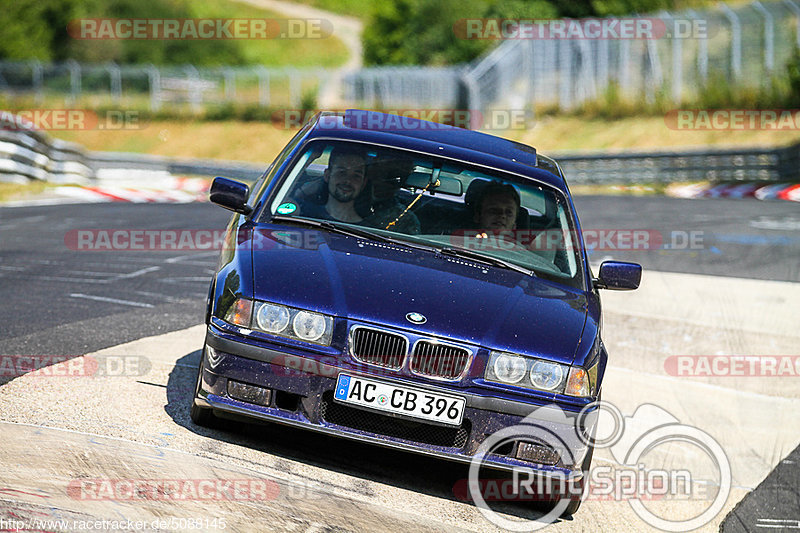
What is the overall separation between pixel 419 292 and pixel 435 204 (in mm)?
1036

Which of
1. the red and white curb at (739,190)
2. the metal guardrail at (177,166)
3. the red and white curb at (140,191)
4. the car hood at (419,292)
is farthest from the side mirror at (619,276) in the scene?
the metal guardrail at (177,166)

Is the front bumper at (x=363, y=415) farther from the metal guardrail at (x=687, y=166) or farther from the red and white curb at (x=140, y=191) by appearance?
the metal guardrail at (x=687, y=166)

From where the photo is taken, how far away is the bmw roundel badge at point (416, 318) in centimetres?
459

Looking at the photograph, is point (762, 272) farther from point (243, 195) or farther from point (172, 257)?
point (243, 195)

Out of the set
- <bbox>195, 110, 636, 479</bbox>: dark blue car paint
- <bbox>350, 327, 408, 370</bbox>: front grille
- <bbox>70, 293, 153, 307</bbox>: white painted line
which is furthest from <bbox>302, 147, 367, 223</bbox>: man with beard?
<bbox>70, 293, 153, 307</bbox>: white painted line

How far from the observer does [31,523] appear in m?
3.65

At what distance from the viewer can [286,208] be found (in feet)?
18.5

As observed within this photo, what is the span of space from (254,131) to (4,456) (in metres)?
44.7

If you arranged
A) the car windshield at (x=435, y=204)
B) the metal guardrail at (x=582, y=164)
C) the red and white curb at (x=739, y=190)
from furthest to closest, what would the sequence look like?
the red and white curb at (x=739, y=190) → the metal guardrail at (x=582, y=164) → the car windshield at (x=435, y=204)

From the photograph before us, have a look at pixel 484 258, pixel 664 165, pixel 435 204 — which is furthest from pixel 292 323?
pixel 664 165

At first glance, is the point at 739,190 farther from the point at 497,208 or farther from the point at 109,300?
the point at 497,208

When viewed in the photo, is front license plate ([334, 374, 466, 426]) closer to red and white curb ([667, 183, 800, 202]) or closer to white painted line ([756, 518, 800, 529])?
white painted line ([756, 518, 800, 529])

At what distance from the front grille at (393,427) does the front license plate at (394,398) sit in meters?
0.06

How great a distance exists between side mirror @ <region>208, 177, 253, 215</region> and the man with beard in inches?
13.0
